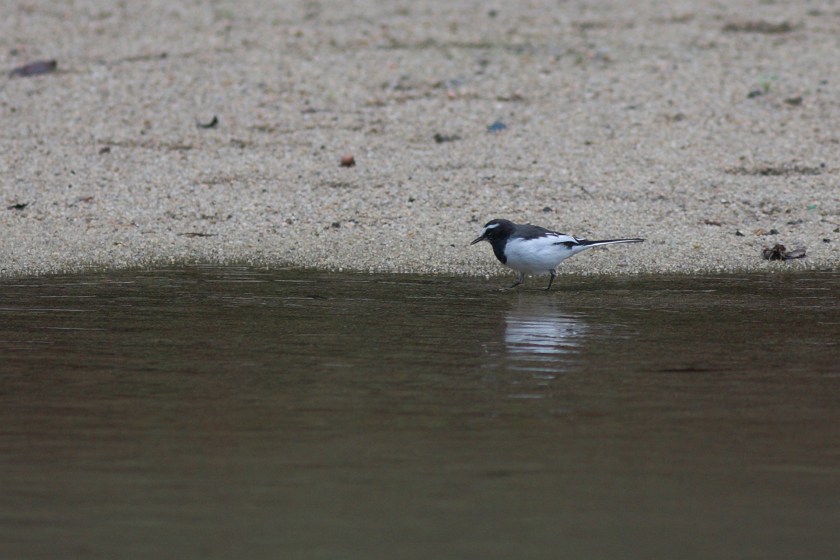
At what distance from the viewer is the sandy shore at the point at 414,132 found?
1020 centimetres

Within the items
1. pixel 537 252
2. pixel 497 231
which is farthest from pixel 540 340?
pixel 497 231

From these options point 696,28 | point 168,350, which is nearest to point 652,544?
point 168,350

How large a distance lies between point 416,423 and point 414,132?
282 inches

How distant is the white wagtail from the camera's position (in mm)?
8922

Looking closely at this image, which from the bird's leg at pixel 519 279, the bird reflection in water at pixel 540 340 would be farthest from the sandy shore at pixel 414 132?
the bird reflection in water at pixel 540 340

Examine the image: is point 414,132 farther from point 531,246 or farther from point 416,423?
point 416,423

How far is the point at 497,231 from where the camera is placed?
933 centimetres

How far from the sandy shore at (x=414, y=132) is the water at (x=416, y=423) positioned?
1514 millimetres

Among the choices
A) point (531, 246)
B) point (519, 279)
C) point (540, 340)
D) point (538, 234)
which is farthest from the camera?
point (519, 279)

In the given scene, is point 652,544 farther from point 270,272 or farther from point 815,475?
point 270,272

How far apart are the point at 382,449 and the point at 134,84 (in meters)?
9.47

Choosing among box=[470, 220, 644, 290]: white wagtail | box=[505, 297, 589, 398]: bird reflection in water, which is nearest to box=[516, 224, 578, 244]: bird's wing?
box=[470, 220, 644, 290]: white wagtail

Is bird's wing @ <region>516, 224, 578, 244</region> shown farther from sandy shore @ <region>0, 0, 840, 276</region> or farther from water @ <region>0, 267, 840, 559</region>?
sandy shore @ <region>0, 0, 840, 276</region>

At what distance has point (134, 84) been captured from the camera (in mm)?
13742
